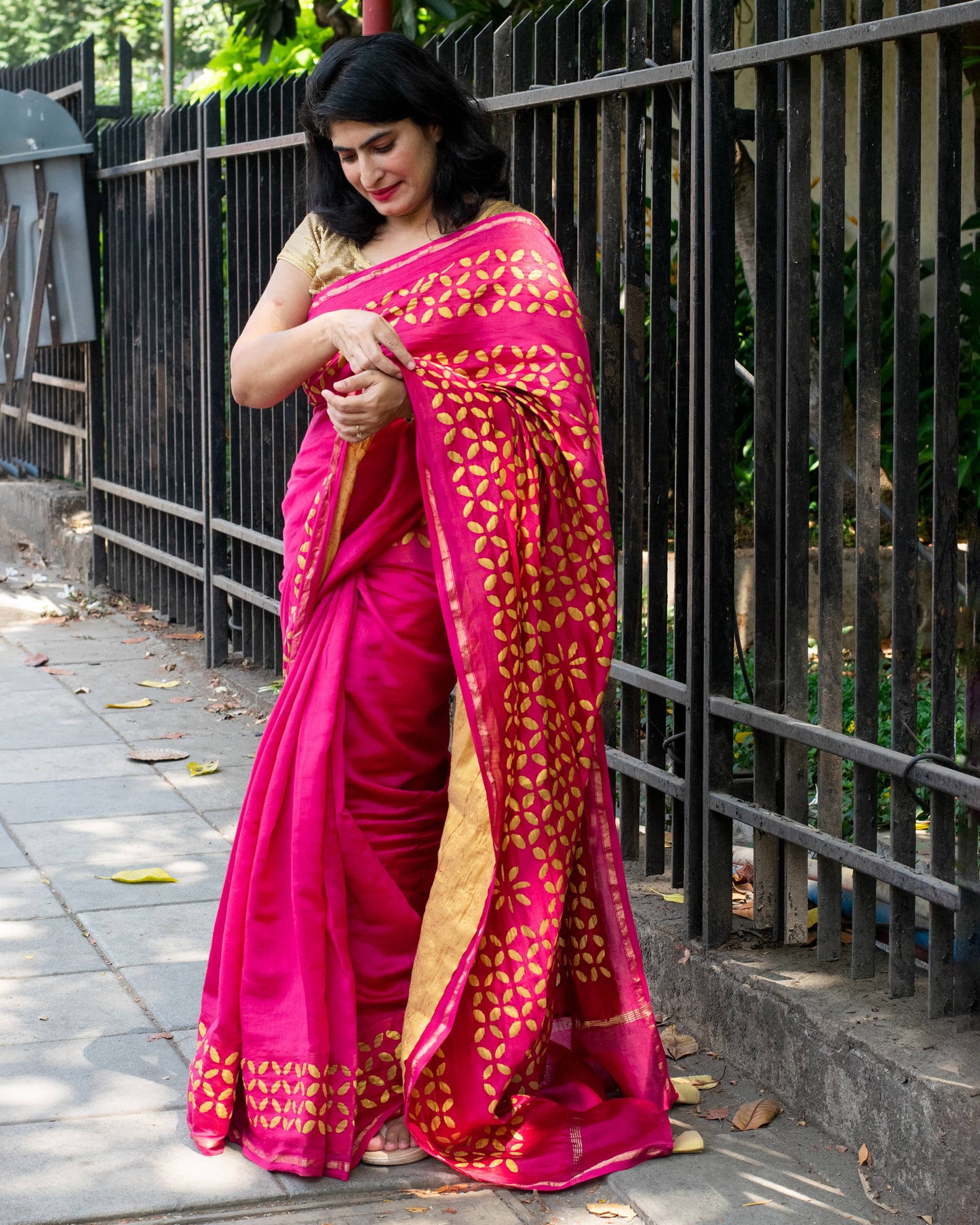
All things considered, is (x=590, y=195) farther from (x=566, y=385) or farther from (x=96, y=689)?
(x=96, y=689)

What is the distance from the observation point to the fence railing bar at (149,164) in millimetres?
6770

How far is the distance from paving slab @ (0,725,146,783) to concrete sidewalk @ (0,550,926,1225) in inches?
0.4

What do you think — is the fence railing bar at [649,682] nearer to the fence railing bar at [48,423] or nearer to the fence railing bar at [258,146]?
the fence railing bar at [258,146]

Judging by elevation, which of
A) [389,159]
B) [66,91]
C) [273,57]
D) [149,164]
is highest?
[273,57]

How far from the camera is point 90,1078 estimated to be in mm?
3076

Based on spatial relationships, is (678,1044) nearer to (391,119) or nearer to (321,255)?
(321,255)

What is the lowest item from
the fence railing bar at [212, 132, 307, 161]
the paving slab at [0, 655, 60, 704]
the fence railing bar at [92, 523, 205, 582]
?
the paving slab at [0, 655, 60, 704]

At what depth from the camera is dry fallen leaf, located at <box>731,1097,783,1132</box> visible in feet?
9.80

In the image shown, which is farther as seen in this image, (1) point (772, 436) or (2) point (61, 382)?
(2) point (61, 382)

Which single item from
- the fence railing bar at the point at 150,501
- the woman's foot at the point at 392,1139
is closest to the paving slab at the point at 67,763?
the fence railing bar at the point at 150,501

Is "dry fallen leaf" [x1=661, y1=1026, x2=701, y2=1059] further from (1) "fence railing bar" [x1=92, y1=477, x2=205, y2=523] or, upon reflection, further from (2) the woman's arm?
(1) "fence railing bar" [x1=92, y1=477, x2=205, y2=523]

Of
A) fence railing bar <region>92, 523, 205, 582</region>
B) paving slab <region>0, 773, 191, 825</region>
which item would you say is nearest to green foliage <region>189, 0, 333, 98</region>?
fence railing bar <region>92, 523, 205, 582</region>

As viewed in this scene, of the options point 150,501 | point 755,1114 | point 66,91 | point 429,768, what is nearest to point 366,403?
point 429,768

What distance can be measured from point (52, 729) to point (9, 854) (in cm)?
141
